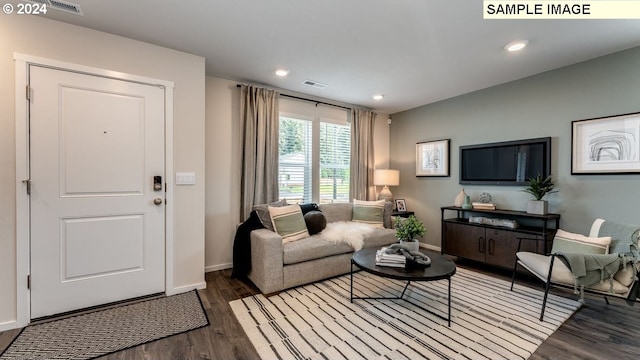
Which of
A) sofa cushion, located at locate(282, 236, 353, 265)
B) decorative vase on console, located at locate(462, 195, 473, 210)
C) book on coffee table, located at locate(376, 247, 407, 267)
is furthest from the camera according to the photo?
decorative vase on console, located at locate(462, 195, 473, 210)

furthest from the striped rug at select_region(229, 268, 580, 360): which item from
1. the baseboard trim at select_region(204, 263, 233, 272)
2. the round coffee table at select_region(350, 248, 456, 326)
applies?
the baseboard trim at select_region(204, 263, 233, 272)

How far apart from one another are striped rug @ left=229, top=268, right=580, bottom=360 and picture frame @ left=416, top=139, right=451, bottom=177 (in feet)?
6.43

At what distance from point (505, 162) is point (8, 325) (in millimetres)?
5351

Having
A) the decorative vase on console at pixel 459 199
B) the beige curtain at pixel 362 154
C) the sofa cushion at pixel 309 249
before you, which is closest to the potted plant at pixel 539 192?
the decorative vase on console at pixel 459 199

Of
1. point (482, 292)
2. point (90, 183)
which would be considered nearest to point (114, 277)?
point (90, 183)

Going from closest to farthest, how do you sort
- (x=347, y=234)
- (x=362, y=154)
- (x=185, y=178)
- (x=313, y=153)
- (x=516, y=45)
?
(x=516, y=45), (x=185, y=178), (x=347, y=234), (x=313, y=153), (x=362, y=154)

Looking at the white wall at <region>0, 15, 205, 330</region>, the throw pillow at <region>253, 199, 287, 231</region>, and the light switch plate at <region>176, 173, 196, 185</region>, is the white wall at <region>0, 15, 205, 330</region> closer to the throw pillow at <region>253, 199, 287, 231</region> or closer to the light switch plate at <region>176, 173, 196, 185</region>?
the light switch plate at <region>176, 173, 196, 185</region>

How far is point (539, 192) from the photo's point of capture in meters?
3.14

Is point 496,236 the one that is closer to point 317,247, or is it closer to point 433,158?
point 433,158

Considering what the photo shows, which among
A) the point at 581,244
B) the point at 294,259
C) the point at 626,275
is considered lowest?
the point at 294,259

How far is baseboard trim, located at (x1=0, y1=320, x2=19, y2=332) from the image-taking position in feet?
6.70

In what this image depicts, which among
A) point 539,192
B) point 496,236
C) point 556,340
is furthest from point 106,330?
point 539,192

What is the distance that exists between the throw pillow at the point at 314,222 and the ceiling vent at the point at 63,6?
2827 millimetres

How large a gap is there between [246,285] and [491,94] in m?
4.11
